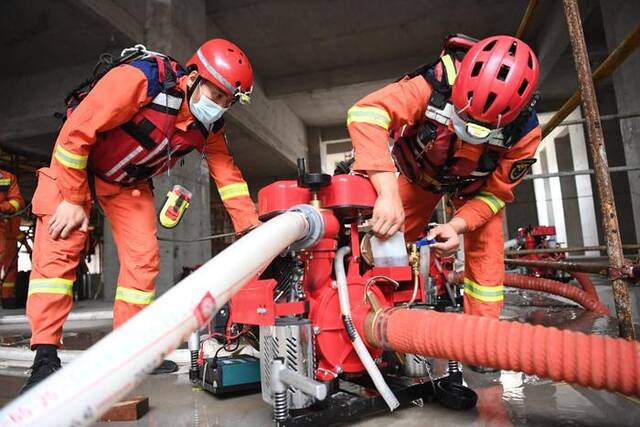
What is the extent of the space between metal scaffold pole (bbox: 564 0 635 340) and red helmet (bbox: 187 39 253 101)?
156 cm

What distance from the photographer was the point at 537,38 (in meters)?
8.45

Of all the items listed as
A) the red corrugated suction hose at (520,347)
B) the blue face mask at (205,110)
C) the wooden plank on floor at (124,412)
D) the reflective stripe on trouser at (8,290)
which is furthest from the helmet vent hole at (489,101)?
the reflective stripe on trouser at (8,290)


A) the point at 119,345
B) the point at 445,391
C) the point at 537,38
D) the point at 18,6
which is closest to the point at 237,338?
the point at 445,391

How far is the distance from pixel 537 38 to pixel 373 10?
11.7 ft

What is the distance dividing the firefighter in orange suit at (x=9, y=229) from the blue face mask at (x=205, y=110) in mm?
3640

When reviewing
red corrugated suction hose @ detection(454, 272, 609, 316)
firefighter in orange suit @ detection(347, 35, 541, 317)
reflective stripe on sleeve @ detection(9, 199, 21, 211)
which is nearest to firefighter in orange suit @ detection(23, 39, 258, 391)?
firefighter in orange suit @ detection(347, 35, 541, 317)

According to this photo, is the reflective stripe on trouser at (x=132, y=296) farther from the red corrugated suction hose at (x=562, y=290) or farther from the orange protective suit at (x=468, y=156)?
the red corrugated suction hose at (x=562, y=290)

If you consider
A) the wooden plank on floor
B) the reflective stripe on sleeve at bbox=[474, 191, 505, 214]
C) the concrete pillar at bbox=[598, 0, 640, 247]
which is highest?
the concrete pillar at bbox=[598, 0, 640, 247]

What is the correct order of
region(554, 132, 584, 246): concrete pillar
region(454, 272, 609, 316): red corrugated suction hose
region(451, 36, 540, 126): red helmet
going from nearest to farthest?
1. region(451, 36, 540, 126): red helmet
2. region(454, 272, 609, 316): red corrugated suction hose
3. region(554, 132, 584, 246): concrete pillar

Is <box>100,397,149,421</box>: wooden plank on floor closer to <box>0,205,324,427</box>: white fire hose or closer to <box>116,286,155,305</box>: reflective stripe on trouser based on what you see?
<box>116,286,155,305</box>: reflective stripe on trouser

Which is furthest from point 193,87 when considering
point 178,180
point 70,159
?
point 178,180

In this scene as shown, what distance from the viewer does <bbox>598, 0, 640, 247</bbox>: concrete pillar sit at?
5422 millimetres

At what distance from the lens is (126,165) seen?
81.7 inches

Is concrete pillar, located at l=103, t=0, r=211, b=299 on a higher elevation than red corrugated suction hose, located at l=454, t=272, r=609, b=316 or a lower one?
higher
